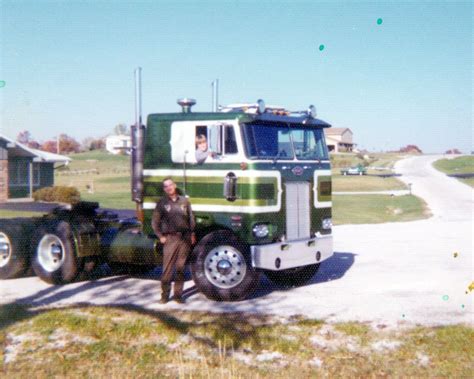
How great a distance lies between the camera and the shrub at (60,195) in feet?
107

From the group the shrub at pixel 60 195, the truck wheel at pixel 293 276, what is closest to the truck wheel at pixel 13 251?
the truck wheel at pixel 293 276

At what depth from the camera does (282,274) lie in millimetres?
11969

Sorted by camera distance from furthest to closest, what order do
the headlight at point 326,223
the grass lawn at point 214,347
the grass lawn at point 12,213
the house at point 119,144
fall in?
the grass lawn at point 12,213 < the headlight at point 326,223 < the house at point 119,144 < the grass lawn at point 214,347

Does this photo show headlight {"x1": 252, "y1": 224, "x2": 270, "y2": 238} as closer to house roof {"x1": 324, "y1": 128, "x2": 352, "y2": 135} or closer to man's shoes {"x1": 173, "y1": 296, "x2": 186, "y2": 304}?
man's shoes {"x1": 173, "y1": 296, "x2": 186, "y2": 304}

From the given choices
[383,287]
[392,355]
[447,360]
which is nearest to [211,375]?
[392,355]

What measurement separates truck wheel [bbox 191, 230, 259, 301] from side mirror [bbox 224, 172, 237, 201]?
1.74 ft

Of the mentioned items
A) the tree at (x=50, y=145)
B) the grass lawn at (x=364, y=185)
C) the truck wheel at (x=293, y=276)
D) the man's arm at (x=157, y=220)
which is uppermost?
the tree at (x=50, y=145)

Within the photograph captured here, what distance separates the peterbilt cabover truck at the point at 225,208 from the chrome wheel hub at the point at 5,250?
0.11 feet

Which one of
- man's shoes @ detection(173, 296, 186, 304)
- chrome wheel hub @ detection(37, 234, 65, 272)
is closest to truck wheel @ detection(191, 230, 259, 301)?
man's shoes @ detection(173, 296, 186, 304)

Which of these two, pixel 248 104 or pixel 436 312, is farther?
pixel 248 104

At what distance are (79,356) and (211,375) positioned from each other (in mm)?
1624

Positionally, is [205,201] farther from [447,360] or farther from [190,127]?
[447,360]

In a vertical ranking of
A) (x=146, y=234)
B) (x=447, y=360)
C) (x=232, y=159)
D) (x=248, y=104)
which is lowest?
(x=447, y=360)

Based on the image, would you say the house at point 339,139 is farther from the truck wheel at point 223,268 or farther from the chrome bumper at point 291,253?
the truck wheel at point 223,268
